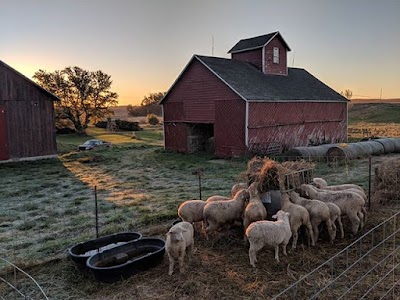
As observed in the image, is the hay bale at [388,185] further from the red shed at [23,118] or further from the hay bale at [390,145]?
the red shed at [23,118]

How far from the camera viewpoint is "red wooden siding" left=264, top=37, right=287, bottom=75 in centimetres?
2770

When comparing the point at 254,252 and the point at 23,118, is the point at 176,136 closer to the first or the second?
the point at 23,118

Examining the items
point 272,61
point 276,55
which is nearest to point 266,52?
point 272,61

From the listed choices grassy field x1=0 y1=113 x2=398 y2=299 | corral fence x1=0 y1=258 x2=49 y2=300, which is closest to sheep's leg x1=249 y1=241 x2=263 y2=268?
grassy field x1=0 y1=113 x2=398 y2=299

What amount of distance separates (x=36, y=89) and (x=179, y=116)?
9.67 metres

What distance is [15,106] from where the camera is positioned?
22.6 metres

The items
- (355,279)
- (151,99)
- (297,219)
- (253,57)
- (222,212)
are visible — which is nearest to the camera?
(355,279)

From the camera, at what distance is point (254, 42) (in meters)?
28.5

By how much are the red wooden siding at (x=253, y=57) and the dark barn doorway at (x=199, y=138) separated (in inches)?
236

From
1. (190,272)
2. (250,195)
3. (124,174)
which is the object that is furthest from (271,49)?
(190,272)

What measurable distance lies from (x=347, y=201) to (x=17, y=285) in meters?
7.02

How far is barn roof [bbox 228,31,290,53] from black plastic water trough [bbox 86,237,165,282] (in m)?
22.5

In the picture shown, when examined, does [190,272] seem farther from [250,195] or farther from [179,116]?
[179,116]

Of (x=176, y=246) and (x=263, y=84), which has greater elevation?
(x=263, y=84)
